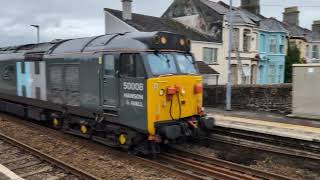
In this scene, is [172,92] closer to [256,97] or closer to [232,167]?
[232,167]

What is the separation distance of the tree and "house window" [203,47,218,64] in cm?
1154

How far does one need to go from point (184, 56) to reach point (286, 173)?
4067 mm

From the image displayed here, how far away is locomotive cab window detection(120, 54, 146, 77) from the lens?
968 centimetres

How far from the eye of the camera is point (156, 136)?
31.7 ft

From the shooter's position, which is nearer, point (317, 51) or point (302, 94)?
point (302, 94)

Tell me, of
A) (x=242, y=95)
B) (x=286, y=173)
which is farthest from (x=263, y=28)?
(x=286, y=173)

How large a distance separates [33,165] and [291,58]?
35778 millimetres

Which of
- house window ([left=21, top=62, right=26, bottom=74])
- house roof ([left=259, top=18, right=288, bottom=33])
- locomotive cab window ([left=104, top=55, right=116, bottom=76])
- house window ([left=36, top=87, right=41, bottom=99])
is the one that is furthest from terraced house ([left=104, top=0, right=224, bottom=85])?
locomotive cab window ([left=104, top=55, right=116, bottom=76])

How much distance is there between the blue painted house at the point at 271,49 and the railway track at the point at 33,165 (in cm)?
2887

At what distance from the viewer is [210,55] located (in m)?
32.7

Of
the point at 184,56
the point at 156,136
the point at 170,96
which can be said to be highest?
the point at 184,56

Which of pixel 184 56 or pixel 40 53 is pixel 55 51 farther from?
pixel 184 56

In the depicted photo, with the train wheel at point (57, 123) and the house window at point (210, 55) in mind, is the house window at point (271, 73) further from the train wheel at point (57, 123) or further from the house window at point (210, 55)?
the train wheel at point (57, 123)

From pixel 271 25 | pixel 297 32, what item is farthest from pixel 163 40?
pixel 297 32
